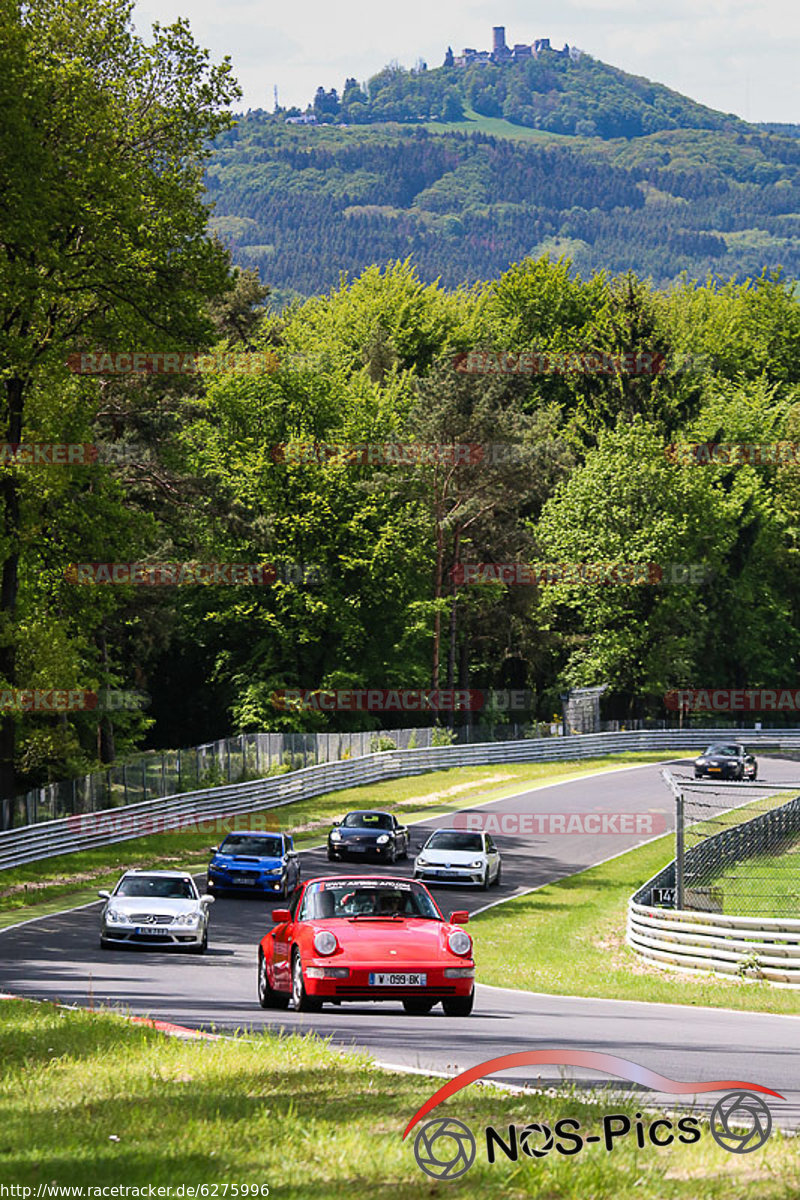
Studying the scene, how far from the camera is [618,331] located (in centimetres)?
8531

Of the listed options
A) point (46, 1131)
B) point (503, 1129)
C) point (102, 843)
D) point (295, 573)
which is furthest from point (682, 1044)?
point (295, 573)

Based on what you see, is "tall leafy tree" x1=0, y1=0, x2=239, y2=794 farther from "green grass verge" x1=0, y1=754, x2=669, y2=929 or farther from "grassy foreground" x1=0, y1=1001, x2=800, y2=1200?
"grassy foreground" x1=0, y1=1001, x2=800, y2=1200

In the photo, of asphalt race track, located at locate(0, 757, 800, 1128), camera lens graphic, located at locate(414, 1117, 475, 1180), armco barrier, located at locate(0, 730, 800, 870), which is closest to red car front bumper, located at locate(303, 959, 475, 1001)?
asphalt race track, located at locate(0, 757, 800, 1128)

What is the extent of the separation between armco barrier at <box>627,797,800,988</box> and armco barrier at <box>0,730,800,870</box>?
1582 centimetres

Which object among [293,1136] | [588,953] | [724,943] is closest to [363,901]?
[293,1136]

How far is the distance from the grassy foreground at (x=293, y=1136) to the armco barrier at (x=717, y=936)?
1245cm

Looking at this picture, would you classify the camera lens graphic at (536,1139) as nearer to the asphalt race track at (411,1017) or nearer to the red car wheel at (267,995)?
the asphalt race track at (411,1017)

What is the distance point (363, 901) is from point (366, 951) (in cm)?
122

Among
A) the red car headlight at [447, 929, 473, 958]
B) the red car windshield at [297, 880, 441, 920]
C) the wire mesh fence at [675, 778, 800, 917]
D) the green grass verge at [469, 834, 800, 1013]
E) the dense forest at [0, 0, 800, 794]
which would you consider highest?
the dense forest at [0, 0, 800, 794]

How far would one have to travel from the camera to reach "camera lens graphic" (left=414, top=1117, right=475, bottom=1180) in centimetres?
677

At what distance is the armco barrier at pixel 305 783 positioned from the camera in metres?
36.5

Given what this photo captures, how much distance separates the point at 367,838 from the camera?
124 ft

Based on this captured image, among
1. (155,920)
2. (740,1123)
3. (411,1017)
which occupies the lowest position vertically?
(155,920)

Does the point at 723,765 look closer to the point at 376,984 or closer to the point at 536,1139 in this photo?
the point at 376,984
